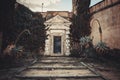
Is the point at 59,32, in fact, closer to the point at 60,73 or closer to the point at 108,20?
the point at 108,20

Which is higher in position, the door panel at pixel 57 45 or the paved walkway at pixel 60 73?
the door panel at pixel 57 45

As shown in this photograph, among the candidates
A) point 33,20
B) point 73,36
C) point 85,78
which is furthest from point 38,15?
point 85,78

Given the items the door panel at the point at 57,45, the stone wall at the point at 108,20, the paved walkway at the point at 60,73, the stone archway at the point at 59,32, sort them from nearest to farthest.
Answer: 1. the paved walkway at the point at 60,73
2. the stone wall at the point at 108,20
3. the stone archway at the point at 59,32
4. the door panel at the point at 57,45

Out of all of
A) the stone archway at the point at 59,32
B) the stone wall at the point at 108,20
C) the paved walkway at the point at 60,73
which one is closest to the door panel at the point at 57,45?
the stone archway at the point at 59,32

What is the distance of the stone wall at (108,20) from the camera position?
11.8 m

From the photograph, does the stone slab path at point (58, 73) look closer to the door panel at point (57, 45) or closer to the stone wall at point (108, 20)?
the stone wall at point (108, 20)

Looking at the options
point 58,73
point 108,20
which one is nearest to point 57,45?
point 108,20

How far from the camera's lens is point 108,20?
42.8 ft

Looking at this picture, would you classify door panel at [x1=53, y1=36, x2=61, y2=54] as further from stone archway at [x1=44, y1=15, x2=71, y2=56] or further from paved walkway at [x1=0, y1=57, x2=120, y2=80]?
paved walkway at [x1=0, y1=57, x2=120, y2=80]

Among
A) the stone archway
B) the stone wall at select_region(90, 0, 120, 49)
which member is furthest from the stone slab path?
the stone archway

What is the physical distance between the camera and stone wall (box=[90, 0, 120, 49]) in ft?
38.7

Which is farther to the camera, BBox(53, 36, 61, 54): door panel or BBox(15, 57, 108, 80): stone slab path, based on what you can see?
BBox(53, 36, 61, 54): door panel

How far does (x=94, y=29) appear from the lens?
16.1m

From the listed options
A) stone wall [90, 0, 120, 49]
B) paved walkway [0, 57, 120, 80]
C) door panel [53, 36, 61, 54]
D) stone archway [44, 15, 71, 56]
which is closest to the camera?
paved walkway [0, 57, 120, 80]
